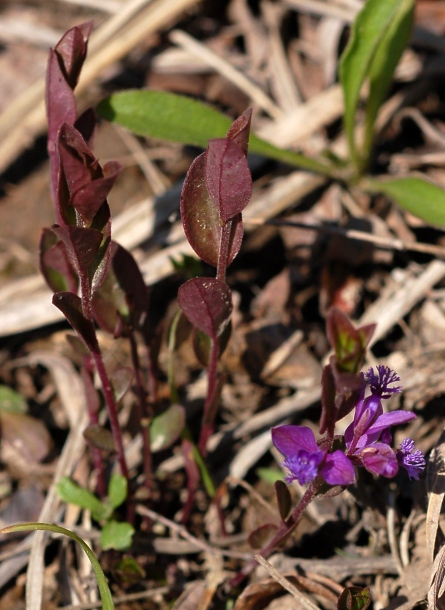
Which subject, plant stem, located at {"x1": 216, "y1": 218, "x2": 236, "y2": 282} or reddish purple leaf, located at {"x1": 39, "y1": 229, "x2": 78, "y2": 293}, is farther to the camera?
reddish purple leaf, located at {"x1": 39, "y1": 229, "x2": 78, "y2": 293}

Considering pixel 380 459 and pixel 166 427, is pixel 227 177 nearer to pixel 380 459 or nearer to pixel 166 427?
pixel 380 459

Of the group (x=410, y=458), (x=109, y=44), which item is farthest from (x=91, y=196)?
(x=109, y=44)

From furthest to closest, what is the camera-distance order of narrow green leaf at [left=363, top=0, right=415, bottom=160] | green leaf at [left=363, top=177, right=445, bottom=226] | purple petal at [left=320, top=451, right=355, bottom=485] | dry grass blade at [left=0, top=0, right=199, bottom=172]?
1. dry grass blade at [left=0, top=0, right=199, bottom=172]
2. narrow green leaf at [left=363, top=0, right=415, bottom=160]
3. green leaf at [left=363, top=177, right=445, bottom=226]
4. purple petal at [left=320, top=451, right=355, bottom=485]

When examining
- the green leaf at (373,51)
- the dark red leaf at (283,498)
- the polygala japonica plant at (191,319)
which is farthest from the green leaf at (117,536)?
the green leaf at (373,51)

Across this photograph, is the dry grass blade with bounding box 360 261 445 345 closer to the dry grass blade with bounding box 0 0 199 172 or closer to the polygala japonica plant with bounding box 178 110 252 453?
the polygala japonica plant with bounding box 178 110 252 453

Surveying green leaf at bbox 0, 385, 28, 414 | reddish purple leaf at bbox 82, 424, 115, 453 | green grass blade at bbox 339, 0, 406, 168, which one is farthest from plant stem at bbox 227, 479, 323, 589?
green grass blade at bbox 339, 0, 406, 168

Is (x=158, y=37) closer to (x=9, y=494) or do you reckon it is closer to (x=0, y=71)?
(x=0, y=71)

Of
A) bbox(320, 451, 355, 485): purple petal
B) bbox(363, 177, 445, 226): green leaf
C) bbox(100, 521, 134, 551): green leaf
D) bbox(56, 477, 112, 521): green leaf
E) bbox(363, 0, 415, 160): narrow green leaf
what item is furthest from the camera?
bbox(363, 0, 415, 160): narrow green leaf

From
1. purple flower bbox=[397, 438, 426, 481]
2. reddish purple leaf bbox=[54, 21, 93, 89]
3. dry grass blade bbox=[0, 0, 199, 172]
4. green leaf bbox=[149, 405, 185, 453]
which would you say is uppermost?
reddish purple leaf bbox=[54, 21, 93, 89]
